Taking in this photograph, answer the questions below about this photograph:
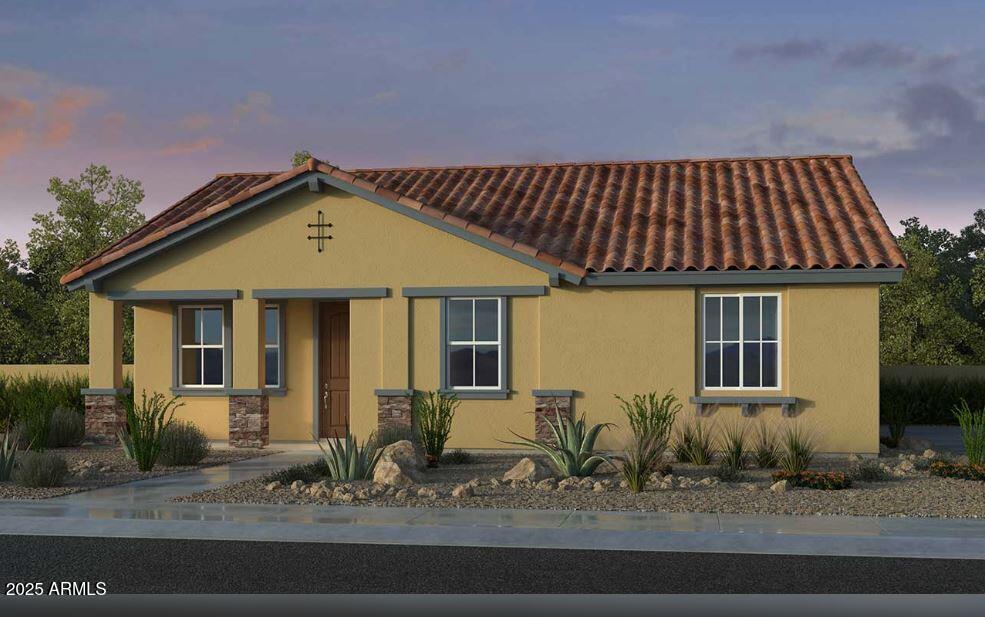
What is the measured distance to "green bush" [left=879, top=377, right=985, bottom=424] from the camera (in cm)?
2811

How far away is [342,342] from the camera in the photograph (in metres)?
21.2

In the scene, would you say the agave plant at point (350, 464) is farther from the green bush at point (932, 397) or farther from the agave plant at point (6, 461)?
the green bush at point (932, 397)

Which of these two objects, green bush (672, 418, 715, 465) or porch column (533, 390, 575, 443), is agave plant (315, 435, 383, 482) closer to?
porch column (533, 390, 575, 443)

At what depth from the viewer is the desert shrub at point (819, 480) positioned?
1423cm

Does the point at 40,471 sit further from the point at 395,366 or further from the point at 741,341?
the point at 741,341

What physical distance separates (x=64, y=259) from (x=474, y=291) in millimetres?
28620

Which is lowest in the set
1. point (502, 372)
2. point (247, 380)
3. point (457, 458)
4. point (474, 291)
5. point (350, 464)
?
point (457, 458)

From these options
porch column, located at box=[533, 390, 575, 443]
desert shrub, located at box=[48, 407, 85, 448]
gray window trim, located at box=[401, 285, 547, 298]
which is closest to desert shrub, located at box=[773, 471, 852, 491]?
porch column, located at box=[533, 390, 575, 443]

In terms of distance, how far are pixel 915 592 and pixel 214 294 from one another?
14046 millimetres

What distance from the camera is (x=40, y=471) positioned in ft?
47.5

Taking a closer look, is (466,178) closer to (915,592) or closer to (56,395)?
(56,395)

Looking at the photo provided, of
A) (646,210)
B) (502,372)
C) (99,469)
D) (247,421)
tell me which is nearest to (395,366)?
(502,372)

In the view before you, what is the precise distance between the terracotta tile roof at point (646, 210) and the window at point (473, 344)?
1.28 meters

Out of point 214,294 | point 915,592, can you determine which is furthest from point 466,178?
point 915,592
